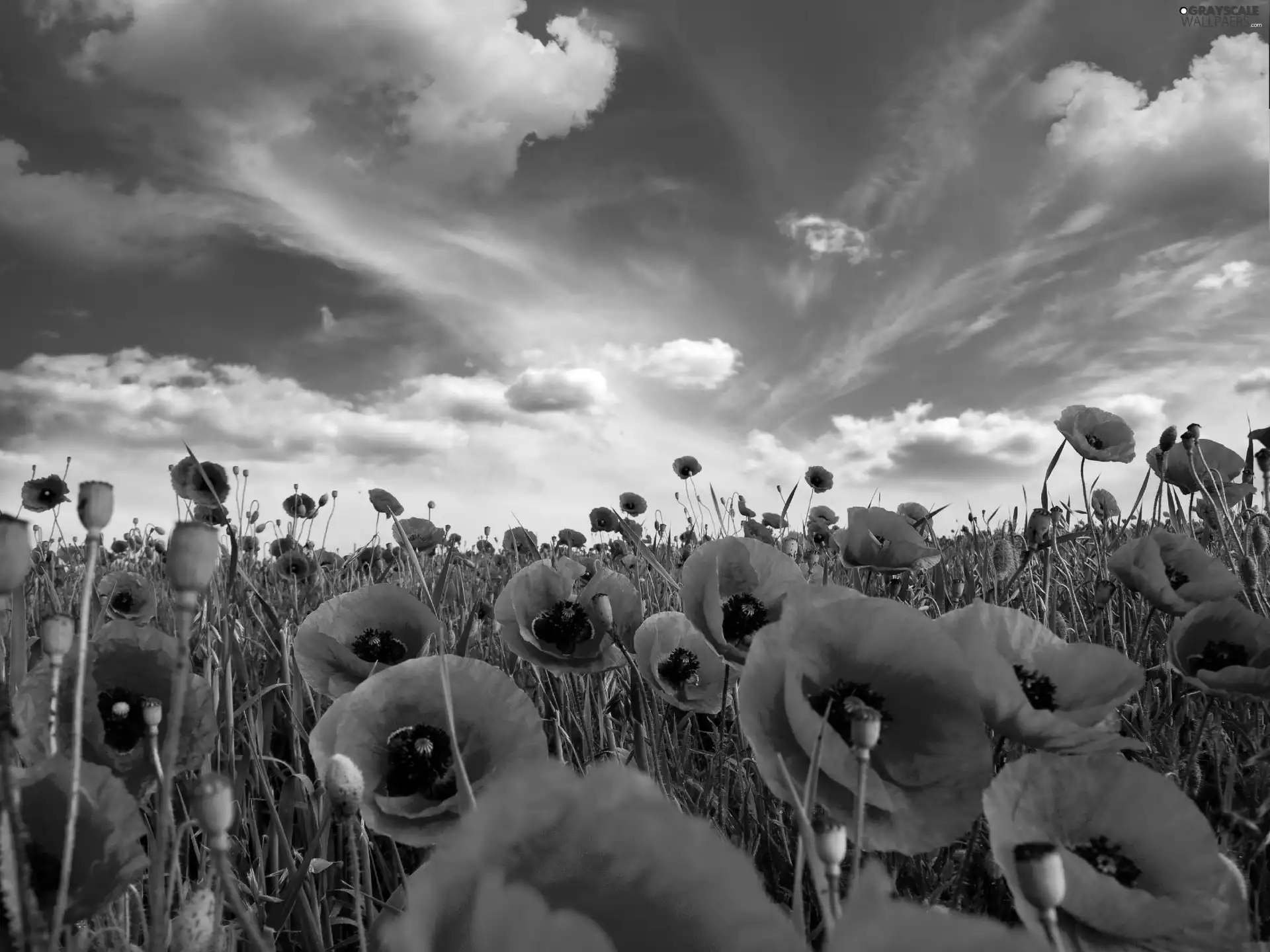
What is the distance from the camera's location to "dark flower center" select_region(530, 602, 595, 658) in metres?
1.68

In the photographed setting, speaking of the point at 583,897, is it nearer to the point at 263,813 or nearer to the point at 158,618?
the point at 263,813

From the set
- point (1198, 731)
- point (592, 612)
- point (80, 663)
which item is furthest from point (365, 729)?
point (1198, 731)

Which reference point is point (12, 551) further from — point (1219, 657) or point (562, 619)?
point (1219, 657)

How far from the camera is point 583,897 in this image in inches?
18.4

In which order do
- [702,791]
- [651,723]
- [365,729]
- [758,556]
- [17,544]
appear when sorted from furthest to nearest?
[651,723], [702,791], [758,556], [365,729], [17,544]

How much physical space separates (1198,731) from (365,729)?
157cm

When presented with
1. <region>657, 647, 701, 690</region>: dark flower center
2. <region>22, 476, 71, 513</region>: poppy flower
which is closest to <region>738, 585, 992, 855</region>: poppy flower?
<region>657, 647, 701, 690</region>: dark flower center

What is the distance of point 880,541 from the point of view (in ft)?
7.16

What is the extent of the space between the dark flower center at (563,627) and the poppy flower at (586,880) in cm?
120

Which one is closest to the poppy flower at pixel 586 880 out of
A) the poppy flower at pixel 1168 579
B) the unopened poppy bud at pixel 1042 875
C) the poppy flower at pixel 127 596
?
the unopened poppy bud at pixel 1042 875

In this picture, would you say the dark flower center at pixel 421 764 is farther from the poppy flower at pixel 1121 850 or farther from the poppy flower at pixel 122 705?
the poppy flower at pixel 1121 850

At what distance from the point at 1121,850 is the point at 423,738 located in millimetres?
779

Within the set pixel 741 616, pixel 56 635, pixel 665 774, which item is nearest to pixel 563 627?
pixel 665 774

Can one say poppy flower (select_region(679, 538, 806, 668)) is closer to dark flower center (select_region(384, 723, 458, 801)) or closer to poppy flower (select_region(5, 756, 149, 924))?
dark flower center (select_region(384, 723, 458, 801))
